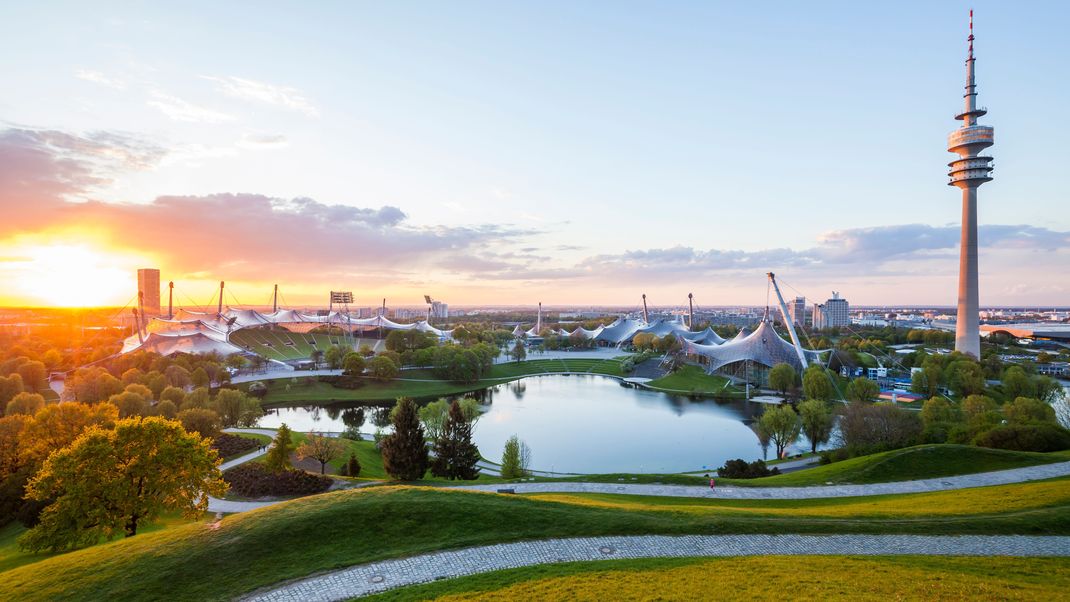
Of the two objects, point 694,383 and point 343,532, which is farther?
point 694,383

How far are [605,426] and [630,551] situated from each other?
25.9 metres

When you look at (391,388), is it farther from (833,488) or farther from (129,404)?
(833,488)

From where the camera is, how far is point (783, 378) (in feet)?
149

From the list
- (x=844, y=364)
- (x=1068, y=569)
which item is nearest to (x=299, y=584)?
(x=1068, y=569)

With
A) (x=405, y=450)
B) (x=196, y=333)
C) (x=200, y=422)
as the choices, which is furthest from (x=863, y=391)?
(x=196, y=333)

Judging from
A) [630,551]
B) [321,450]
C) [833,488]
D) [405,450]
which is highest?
[630,551]

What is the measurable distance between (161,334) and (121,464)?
52929mm

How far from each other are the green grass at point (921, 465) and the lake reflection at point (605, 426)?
25.4ft

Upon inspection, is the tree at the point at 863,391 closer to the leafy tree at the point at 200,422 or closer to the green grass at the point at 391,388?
the green grass at the point at 391,388

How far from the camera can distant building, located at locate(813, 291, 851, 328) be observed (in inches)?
5241

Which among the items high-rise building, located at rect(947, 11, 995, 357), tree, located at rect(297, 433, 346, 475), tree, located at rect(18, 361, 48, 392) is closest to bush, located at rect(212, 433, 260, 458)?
tree, located at rect(297, 433, 346, 475)

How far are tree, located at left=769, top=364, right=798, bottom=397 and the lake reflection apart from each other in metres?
3.76

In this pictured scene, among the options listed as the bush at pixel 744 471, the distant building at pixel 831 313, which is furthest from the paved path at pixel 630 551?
the distant building at pixel 831 313

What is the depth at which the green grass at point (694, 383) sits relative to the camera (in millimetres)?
50062
